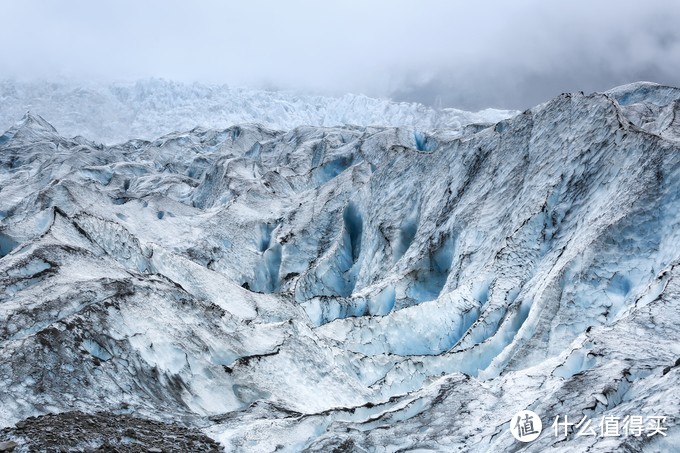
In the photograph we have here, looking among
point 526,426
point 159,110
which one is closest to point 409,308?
point 526,426

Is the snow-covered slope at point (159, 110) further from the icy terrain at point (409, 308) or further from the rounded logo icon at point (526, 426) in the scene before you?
the rounded logo icon at point (526, 426)

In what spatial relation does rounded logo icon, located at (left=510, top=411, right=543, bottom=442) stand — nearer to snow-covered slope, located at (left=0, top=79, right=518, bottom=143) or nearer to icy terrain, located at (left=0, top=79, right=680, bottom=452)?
A: icy terrain, located at (left=0, top=79, right=680, bottom=452)

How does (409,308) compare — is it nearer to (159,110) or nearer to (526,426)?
(526,426)

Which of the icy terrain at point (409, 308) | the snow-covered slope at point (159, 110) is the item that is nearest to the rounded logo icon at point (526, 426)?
the icy terrain at point (409, 308)

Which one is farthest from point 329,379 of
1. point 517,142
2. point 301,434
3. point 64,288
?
point 517,142

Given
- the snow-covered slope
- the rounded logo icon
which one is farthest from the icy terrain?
the snow-covered slope
